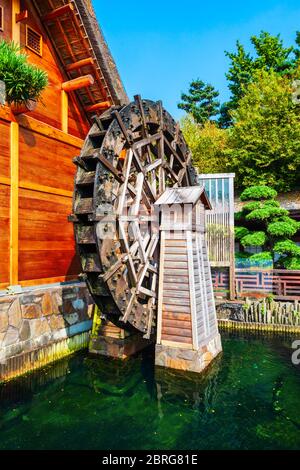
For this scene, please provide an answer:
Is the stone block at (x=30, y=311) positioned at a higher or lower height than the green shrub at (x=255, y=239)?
lower

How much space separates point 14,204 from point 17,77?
1799 millimetres

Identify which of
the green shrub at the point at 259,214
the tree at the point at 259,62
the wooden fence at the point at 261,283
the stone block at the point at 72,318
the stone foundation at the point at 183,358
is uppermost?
the tree at the point at 259,62

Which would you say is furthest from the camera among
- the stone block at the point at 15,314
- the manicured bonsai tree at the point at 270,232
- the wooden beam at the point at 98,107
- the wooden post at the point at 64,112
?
the manicured bonsai tree at the point at 270,232

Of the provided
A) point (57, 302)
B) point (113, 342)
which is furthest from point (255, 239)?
point (57, 302)

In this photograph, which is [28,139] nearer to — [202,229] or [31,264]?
[31,264]

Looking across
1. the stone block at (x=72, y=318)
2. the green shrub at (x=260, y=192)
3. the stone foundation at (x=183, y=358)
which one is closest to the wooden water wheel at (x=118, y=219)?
the stone foundation at (x=183, y=358)

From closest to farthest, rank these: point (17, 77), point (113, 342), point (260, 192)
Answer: point (17, 77), point (113, 342), point (260, 192)

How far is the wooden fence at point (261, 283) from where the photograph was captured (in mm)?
8180

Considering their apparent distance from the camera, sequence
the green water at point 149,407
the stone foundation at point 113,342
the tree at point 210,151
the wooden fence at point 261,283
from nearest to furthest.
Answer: the green water at point 149,407
the stone foundation at point 113,342
the wooden fence at point 261,283
the tree at point 210,151

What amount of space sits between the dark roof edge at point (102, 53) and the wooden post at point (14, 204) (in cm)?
222

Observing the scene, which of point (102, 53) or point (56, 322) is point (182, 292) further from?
point (102, 53)

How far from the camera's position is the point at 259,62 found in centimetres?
1795

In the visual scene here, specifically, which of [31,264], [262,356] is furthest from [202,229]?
[31,264]

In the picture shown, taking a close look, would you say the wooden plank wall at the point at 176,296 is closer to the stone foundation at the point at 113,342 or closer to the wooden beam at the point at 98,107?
the stone foundation at the point at 113,342
